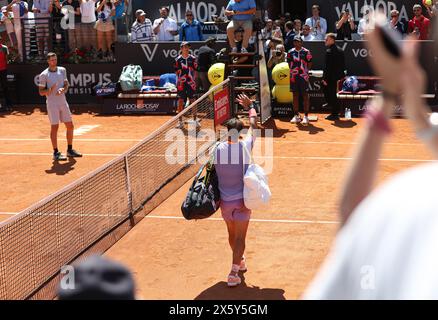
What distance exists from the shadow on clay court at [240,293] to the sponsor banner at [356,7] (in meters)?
14.8

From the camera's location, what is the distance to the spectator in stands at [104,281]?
1.50 meters

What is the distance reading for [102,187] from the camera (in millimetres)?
11477

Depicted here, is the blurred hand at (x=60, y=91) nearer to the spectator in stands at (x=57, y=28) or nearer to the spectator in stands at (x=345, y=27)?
the spectator in stands at (x=57, y=28)

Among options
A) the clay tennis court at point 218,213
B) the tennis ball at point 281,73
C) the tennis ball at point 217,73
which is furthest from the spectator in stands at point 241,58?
the clay tennis court at point 218,213

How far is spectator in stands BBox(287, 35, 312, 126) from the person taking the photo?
19.2 meters

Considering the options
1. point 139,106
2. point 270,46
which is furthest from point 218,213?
point 139,106

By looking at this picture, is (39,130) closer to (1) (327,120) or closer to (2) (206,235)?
(1) (327,120)

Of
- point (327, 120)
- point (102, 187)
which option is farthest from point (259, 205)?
point (327, 120)

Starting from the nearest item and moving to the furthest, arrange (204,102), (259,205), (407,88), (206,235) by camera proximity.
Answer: (407,88) < (259,205) < (206,235) < (204,102)

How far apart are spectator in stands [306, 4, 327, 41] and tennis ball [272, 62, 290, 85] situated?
2581mm

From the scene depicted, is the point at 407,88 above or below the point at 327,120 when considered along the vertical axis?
above

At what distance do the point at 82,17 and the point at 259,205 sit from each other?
15706 mm

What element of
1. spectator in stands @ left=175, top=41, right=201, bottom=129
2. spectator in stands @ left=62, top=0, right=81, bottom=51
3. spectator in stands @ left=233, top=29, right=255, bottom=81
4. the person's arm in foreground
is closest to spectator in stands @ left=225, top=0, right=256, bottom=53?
spectator in stands @ left=233, top=29, right=255, bottom=81

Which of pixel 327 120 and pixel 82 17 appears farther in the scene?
pixel 82 17
